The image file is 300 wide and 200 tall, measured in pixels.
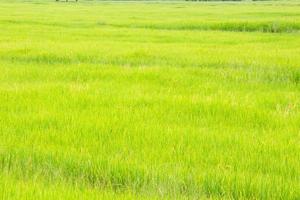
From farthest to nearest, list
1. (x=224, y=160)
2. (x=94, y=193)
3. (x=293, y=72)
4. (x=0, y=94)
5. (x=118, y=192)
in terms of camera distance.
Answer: (x=293, y=72) < (x=0, y=94) < (x=224, y=160) < (x=118, y=192) < (x=94, y=193)

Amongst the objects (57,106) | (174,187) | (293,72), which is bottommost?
(293,72)

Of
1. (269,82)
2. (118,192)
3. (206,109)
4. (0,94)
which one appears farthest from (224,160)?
(269,82)

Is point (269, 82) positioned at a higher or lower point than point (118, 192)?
lower

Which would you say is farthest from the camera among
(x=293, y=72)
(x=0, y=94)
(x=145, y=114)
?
(x=293, y=72)


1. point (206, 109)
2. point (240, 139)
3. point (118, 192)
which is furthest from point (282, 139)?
point (118, 192)

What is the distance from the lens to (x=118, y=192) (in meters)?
4.52

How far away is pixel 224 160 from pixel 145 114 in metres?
2.23

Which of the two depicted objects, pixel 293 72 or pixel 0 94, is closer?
pixel 0 94

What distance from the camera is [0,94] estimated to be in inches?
338

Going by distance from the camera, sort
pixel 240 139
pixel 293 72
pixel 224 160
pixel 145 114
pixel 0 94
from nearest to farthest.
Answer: pixel 224 160
pixel 240 139
pixel 145 114
pixel 0 94
pixel 293 72

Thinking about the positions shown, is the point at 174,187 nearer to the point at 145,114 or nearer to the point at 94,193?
the point at 94,193

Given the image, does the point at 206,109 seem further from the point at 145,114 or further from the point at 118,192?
the point at 118,192

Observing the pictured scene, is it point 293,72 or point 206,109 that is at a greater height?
point 206,109

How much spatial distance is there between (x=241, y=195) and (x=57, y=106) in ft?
13.2
